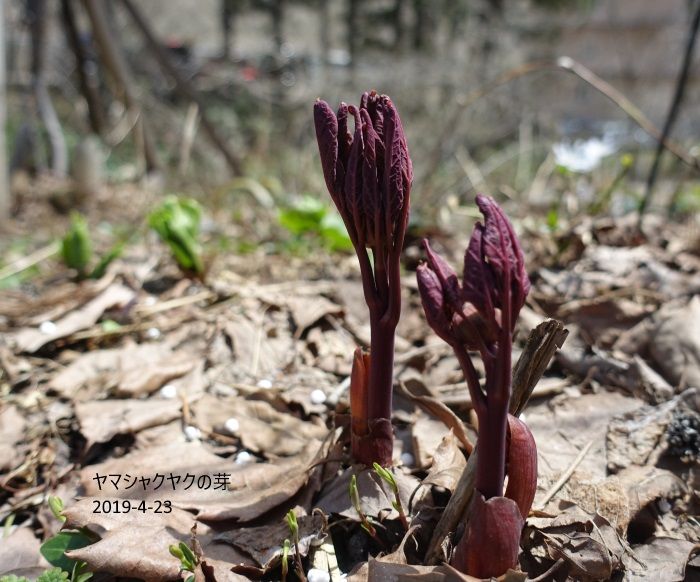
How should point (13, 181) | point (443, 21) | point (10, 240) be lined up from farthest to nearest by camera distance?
point (443, 21)
point (13, 181)
point (10, 240)

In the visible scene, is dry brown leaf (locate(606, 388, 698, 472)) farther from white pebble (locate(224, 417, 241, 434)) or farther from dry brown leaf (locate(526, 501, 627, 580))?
white pebble (locate(224, 417, 241, 434))

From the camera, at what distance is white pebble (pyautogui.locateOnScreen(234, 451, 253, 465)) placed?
1441mm

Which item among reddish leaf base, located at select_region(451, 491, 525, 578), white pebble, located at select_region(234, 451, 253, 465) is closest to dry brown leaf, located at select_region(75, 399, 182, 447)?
white pebble, located at select_region(234, 451, 253, 465)

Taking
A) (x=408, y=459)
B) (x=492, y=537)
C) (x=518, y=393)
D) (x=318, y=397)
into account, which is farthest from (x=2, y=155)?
(x=492, y=537)

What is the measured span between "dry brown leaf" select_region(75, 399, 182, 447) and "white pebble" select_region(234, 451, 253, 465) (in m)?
0.29

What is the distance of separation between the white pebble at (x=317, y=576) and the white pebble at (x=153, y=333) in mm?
1322

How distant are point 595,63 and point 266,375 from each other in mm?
17930

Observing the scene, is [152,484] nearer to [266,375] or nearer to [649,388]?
[266,375]

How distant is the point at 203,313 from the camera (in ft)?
7.57

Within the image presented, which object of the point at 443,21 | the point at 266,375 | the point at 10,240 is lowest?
the point at 10,240

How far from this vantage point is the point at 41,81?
249 inches

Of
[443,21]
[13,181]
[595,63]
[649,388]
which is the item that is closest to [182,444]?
[649,388]

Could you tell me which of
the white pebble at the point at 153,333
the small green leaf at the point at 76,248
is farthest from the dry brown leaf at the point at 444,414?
the small green leaf at the point at 76,248

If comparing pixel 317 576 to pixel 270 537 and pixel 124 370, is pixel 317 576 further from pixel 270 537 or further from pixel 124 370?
pixel 124 370
